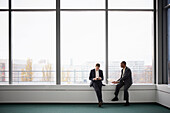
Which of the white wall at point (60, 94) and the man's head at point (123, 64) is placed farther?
the white wall at point (60, 94)

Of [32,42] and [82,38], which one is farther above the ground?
[82,38]

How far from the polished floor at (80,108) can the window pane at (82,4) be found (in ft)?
9.54

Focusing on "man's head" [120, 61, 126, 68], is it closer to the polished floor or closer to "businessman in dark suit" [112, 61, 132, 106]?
"businessman in dark suit" [112, 61, 132, 106]

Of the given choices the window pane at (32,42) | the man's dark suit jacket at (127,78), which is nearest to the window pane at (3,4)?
the window pane at (32,42)

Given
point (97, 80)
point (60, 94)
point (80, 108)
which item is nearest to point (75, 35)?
point (97, 80)

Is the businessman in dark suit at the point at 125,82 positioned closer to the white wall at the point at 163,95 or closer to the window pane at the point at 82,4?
the white wall at the point at 163,95

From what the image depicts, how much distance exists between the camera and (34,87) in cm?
604

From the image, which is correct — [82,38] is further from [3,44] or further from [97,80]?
[3,44]

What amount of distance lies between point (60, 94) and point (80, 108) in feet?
3.03

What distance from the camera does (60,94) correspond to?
605 cm

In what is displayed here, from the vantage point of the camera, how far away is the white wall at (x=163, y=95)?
17.4 feet

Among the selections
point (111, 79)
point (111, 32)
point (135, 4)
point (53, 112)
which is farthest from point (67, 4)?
point (53, 112)

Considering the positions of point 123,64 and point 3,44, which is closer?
point 123,64

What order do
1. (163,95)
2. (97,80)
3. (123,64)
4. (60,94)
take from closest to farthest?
(163,95), (97,80), (123,64), (60,94)
